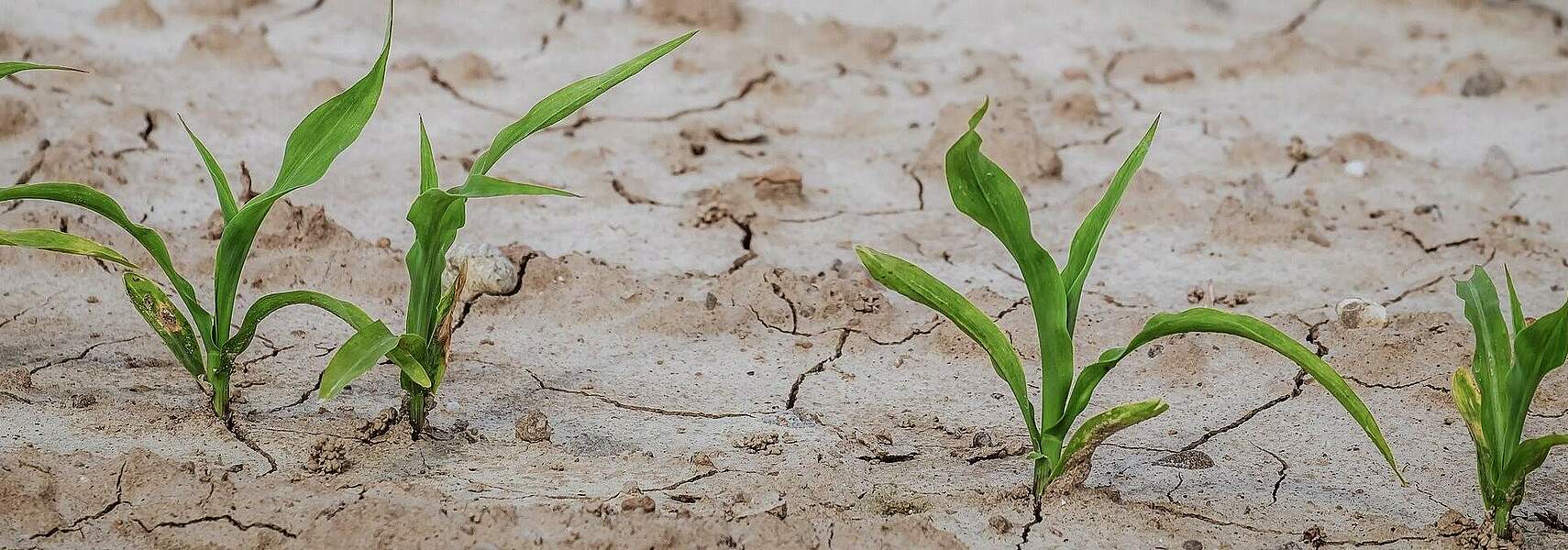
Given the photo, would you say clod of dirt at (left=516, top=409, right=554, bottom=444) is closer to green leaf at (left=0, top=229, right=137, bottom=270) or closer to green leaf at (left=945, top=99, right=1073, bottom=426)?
green leaf at (left=0, top=229, right=137, bottom=270)

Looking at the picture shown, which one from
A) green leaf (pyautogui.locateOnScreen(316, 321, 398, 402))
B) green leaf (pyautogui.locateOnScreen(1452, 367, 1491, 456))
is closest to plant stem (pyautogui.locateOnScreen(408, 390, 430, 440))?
green leaf (pyautogui.locateOnScreen(316, 321, 398, 402))

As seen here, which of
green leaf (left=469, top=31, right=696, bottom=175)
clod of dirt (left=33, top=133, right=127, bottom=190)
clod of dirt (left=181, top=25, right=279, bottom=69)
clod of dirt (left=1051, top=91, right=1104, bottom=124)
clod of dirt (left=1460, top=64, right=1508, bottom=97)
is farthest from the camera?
clod of dirt (left=1460, top=64, right=1508, bottom=97)

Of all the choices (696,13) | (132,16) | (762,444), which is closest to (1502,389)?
(762,444)

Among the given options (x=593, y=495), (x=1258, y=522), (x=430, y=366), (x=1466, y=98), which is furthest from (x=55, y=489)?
(x=1466, y=98)

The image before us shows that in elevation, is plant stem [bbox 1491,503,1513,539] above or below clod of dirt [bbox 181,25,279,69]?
below

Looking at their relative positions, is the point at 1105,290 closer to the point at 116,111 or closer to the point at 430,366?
the point at 430,366

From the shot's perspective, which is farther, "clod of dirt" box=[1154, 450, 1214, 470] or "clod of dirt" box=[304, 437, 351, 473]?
"clod of dirt" box=[1154, 450, 1214, 470]

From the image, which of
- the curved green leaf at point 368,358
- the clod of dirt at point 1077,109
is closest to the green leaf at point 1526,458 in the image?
the curved green leaf at point 368,358
